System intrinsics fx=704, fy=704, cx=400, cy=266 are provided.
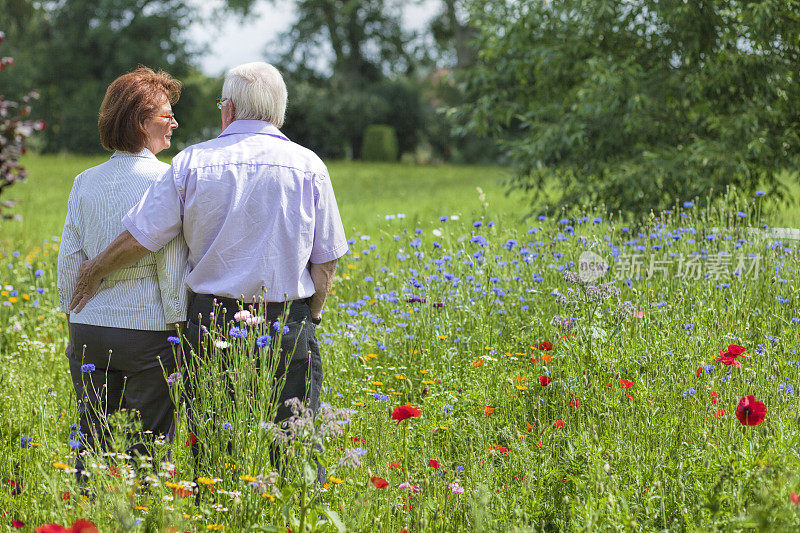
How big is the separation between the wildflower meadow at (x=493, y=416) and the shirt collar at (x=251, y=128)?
28.3 inches

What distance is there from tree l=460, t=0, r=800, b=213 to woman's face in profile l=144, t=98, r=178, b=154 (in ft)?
17.9

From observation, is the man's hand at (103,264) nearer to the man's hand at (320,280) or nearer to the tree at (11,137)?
the man's hand at (320,280)

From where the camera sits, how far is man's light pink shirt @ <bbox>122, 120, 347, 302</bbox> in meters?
2.63

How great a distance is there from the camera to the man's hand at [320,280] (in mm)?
2855

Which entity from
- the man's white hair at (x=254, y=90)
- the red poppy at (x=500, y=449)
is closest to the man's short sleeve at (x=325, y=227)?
the man's white hair at (x=254, y=90)

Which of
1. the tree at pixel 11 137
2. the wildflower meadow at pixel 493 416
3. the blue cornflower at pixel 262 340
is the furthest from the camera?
the tree at pixel 11 137

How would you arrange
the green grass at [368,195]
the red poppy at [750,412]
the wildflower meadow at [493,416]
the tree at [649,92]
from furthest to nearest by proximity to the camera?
the green grass at [368,195] → the tree at [649,92] → the wildflower meadow at [493,416] → the red poppy at [750,412]

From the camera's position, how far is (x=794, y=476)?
7.22ft

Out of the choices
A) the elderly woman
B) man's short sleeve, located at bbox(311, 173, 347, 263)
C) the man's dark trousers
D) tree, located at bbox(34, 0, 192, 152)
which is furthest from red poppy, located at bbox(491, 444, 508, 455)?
tree, located at bbox(34, 0, 192, 152)

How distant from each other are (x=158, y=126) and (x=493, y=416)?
6.53 feet

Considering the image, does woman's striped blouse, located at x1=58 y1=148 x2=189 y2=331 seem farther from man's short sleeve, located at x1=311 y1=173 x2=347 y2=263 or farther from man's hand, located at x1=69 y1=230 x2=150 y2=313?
man's short sleeve, located at x1=311 y1=173 x2=347 y2=263

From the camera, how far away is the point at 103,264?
2.73m

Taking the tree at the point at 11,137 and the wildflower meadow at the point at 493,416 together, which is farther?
the tree at the point at 11,137

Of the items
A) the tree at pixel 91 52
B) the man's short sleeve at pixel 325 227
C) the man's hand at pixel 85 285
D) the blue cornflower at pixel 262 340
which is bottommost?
the blue cornflower at pixel 262 340
